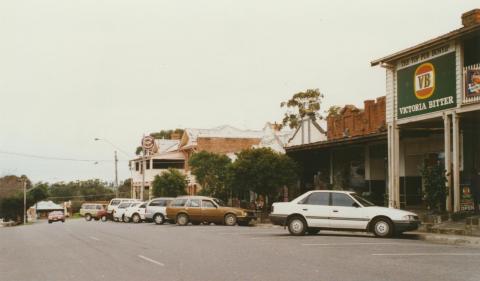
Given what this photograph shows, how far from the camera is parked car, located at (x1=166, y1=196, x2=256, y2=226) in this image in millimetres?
32219

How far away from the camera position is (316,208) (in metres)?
20.5

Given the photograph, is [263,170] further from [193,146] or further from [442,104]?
[193,146]

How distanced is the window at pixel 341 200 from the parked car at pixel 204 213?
12.1 m

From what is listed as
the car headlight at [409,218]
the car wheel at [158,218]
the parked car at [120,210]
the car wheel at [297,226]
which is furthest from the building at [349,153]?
the parked car at [120,210]

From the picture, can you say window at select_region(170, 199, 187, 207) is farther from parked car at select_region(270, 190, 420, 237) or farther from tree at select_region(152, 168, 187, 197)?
tree at select_region(152, 168, 187, 197)

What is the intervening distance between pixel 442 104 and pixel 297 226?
7.41 metres

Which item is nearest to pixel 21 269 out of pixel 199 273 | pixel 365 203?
pixel 199 273

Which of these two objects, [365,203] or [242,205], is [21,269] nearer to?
[365,203]

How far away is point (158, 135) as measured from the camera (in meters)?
94.1

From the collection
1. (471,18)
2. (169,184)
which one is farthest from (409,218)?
(169,184)

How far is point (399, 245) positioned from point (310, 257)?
13.2 feet

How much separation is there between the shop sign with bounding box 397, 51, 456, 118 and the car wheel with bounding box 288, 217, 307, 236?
23.4ft

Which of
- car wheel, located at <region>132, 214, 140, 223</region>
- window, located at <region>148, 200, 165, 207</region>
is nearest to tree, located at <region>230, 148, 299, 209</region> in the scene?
window, located at <region>148, 200, 165, 207</region>

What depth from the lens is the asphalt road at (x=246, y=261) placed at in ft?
36.5
